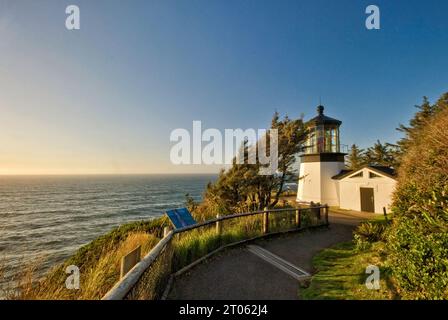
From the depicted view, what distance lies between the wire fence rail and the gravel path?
0.27m

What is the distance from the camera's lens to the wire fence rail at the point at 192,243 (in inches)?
108

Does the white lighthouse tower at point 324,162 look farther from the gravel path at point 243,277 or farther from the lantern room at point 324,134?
the gravel path at point 243,277

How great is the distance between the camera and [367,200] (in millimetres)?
16516

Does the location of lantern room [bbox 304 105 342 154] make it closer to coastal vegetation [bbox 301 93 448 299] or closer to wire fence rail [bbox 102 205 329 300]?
wire fence rail [bbox 102 205 329 300]

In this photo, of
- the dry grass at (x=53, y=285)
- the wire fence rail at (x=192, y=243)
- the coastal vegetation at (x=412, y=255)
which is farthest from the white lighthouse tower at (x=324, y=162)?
the dry grass at (x=53, y=285)

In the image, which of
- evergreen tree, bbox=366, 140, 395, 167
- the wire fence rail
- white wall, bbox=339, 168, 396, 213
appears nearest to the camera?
the wire fence rail

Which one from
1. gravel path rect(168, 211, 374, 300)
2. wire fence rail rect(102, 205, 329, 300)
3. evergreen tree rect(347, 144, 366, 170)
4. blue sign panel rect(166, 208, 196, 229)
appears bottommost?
gravel path rect(168, 211, 374, 300)

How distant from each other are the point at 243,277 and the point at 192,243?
63.9 inches

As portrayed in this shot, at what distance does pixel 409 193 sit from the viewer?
15.2 ft

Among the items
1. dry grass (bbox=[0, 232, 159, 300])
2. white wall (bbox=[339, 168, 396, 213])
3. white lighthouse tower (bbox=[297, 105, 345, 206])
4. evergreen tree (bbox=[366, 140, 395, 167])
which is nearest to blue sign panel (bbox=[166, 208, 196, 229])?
dry grass (bbox=[0, 232, 159, 300])

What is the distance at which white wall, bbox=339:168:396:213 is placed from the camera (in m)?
15.3

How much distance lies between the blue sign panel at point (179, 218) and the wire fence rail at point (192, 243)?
20 centimetres
